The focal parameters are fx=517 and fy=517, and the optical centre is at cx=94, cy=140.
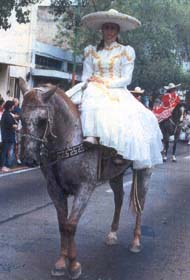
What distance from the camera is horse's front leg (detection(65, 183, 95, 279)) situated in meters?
5.34

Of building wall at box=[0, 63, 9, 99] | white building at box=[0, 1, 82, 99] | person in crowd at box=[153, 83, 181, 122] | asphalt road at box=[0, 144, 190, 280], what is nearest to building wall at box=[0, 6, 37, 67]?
white building at box=[0, 1, 82, 99]

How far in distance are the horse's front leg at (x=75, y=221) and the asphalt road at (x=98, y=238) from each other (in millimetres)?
120

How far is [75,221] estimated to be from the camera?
5336mm

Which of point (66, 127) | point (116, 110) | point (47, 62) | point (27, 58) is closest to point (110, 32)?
point (116, 110)

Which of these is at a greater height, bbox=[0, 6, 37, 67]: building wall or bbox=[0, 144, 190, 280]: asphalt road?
bbox=[0, 6, 37, 67]: building wall

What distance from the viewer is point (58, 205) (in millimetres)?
5633

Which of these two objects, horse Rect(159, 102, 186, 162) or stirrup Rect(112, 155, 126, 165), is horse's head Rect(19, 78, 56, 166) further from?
horse Rect(159, 102, 186, 162)

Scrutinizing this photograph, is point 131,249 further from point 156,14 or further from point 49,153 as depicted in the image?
point 156,14

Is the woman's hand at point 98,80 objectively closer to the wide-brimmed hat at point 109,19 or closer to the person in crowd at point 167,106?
the wide-brimmed hat at point 109,19

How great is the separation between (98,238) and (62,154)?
81.6 inches

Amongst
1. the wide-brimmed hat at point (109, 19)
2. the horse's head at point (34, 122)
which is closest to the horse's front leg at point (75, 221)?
the horse's head at point (34, 122)

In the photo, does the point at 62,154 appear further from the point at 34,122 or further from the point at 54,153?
the point at 34,122

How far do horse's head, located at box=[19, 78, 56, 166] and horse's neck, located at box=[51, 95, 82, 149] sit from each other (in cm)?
20

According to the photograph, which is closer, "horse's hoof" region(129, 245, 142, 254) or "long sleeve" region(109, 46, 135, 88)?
"long sleeve" region(109, 46, 135, 88)
